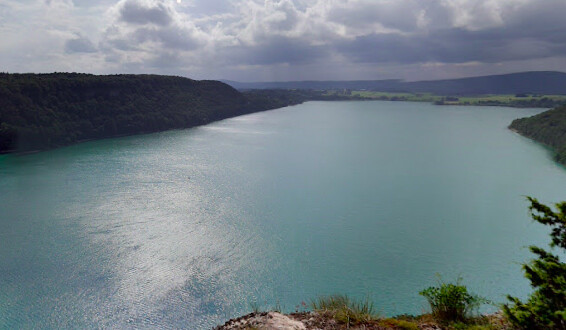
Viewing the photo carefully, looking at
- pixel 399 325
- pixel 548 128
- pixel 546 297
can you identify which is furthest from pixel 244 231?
pixel 548 128

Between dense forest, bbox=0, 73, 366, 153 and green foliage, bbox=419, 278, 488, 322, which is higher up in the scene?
dense forest, bbox=0, 73, 366, 153

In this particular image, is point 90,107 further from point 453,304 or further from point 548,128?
point 548,128

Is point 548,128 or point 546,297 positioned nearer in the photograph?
point 546,297

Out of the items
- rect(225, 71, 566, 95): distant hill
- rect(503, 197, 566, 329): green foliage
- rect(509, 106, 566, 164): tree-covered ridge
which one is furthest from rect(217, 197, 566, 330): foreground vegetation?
rect(225, 71, 566, 95): distant hill

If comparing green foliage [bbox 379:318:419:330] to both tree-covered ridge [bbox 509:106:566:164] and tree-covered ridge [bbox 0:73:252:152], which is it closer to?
tree-covered ridge [bbox 509:106:566:164]

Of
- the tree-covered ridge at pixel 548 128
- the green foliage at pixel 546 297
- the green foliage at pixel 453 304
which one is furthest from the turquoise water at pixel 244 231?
the tree-covered ridge at pixel 548 128

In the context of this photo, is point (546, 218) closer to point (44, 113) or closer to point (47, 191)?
point (47, 191)
